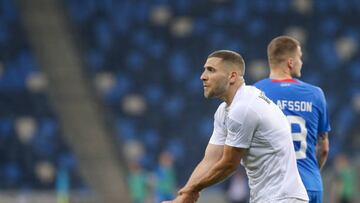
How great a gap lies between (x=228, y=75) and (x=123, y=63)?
1566cm

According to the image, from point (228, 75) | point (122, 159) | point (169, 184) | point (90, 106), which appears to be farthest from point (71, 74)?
point (228, 75)

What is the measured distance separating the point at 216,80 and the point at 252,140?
0.41 m

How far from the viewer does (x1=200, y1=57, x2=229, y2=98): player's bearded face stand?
18.6 feet

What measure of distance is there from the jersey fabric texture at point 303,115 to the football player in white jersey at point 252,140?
847 millimetres

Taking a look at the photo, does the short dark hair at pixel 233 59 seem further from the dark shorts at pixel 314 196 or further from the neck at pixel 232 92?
the dark shorts at pixel 314 196

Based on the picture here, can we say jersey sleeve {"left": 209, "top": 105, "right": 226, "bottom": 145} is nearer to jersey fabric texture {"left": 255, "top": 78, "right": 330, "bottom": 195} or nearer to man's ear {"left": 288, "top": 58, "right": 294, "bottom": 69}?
jersey fabric texture {"left": 255, "top": 78, "right": 330, "bottom": 195}

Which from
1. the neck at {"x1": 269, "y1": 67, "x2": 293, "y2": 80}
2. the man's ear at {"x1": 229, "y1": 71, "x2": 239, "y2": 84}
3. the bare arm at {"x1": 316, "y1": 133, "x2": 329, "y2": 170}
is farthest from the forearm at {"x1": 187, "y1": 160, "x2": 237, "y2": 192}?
the bare arm at {"x1": 316, "y1": 133, "x2": 329, "y2": 170}

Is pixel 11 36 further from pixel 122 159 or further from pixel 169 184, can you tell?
pixel 169 184

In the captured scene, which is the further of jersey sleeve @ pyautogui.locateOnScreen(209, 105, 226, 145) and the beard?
jersey sleeve @ pyautogui.locateOnScreen(209, 105, 226, 145)

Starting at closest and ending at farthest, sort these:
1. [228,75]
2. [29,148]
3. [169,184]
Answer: [228,75] < [169,184] < [29,148]

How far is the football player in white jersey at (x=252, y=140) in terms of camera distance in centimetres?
565

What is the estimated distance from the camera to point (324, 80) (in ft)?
68.5

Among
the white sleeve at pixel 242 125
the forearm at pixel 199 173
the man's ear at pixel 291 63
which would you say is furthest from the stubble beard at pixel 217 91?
the man's ear at pixel 291 63

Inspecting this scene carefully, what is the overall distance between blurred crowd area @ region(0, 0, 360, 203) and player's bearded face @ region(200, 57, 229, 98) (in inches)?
543
